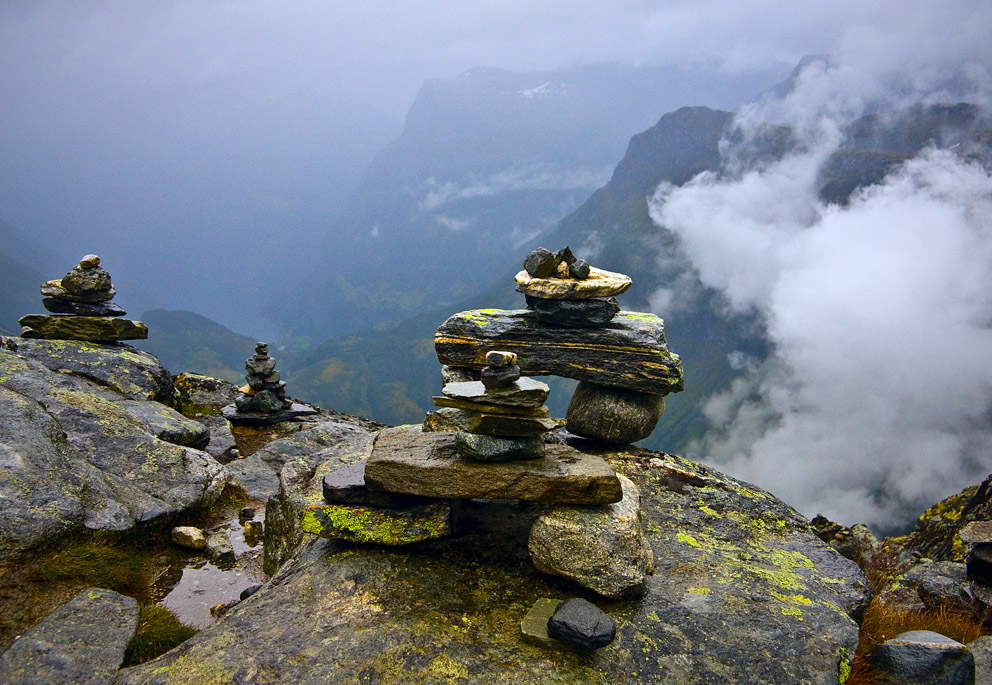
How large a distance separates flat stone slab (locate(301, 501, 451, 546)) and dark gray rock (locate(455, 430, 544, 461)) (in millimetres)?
1149

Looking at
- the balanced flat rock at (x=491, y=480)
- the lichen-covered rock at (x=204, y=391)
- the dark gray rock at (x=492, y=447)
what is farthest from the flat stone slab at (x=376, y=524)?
the lichen-covered rock at (x=204, y=391)

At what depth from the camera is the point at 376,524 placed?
341 inches

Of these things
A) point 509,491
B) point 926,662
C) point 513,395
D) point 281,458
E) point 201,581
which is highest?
point 513,395

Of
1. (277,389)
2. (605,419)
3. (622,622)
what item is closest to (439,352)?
(605,419)

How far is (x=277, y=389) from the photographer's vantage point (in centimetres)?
2727

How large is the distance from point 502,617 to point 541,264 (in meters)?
8.65

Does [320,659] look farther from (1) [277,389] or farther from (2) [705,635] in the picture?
(1) [277,389]

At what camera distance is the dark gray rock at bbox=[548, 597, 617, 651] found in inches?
264

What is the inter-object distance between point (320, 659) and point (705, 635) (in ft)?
17.2

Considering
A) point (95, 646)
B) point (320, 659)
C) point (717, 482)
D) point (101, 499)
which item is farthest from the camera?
point (717, 482)

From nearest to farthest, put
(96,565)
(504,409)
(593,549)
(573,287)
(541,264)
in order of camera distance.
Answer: (593,549) < (504,409) < (96,565) < (573,287) < (541,264)

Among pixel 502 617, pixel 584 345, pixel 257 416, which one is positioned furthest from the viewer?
pixel 257 416

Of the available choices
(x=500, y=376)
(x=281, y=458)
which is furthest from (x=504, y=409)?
(x=281, y=458)

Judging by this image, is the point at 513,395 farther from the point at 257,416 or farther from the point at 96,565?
the point at 257,416
